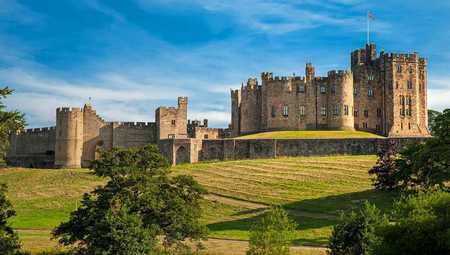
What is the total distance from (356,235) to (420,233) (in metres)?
4.55

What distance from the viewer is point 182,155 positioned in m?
76.2

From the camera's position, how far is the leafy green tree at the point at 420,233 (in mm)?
26234

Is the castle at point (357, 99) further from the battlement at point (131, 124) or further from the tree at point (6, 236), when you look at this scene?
the tree at point (6, 236)

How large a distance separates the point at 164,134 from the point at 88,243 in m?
50.3

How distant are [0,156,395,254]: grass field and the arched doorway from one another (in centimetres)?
467

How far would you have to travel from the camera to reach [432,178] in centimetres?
4112

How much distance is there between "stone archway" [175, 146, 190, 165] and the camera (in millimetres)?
76000

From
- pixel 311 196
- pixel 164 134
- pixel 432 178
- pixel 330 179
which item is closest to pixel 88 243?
pixel 432 178

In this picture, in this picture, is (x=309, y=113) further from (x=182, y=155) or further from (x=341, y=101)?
(x=182, y=155)

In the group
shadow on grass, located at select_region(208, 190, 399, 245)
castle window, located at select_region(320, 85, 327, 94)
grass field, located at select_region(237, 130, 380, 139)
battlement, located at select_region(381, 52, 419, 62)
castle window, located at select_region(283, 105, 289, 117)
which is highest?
battlement, located at select_region(381, 52, 419, 62)

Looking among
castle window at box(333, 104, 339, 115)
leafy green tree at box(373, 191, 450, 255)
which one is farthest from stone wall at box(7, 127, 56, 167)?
leafy green tree at box(373, 191, 450, 255)

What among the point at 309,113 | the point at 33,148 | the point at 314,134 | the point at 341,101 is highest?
the point at 341,101

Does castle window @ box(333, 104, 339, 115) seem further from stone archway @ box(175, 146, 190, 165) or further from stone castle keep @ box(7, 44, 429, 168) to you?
stone archway @ box(175, 146, 190, 165)

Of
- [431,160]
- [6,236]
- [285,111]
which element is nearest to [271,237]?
[6,236]
